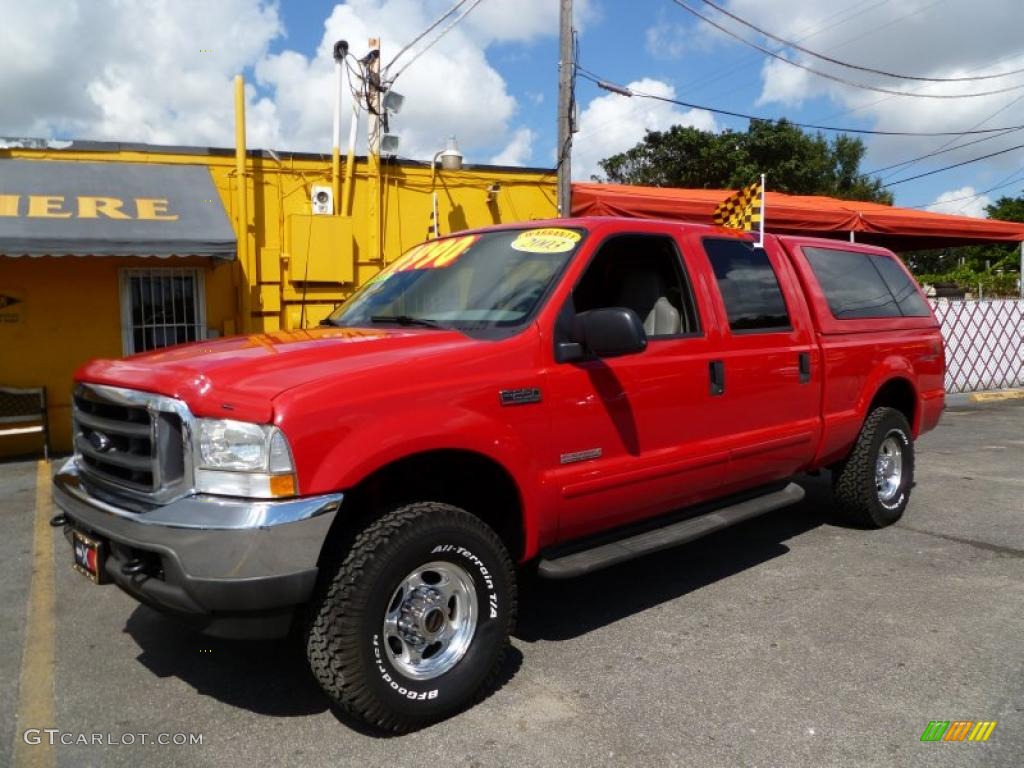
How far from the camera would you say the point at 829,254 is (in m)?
5.45

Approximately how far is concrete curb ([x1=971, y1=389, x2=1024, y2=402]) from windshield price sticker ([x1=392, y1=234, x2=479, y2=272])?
12750mm

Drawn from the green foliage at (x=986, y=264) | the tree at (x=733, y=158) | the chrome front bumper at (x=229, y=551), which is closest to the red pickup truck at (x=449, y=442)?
the chrome front bumper at (x=229, y=551)

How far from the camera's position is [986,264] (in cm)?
3488

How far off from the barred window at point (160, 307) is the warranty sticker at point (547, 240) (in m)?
6.82

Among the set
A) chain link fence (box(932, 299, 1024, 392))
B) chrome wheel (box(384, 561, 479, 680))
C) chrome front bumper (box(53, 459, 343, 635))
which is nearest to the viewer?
chrome front bumper (box(53, 459, 343, 635))

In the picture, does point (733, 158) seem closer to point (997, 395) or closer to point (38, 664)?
point (997, 395)

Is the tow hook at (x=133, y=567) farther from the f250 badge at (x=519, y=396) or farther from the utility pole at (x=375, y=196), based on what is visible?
the utility pole at (x=375, y=196)

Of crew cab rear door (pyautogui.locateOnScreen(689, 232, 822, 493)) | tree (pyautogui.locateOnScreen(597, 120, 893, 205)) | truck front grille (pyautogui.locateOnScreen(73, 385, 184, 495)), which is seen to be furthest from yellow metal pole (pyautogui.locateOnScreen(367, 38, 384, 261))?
tree (pyautogui.locateOnScreen(597, 120, 893, 205))

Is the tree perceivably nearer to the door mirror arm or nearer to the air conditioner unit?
the air conditioner unit

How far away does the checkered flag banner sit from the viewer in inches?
199

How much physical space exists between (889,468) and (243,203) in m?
7.64

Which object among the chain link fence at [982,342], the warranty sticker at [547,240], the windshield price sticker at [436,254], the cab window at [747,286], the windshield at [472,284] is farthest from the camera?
the chain link fence at [982,342]

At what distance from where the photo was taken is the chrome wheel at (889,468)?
5711 mm

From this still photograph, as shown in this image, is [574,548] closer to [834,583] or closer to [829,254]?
[834,583]
